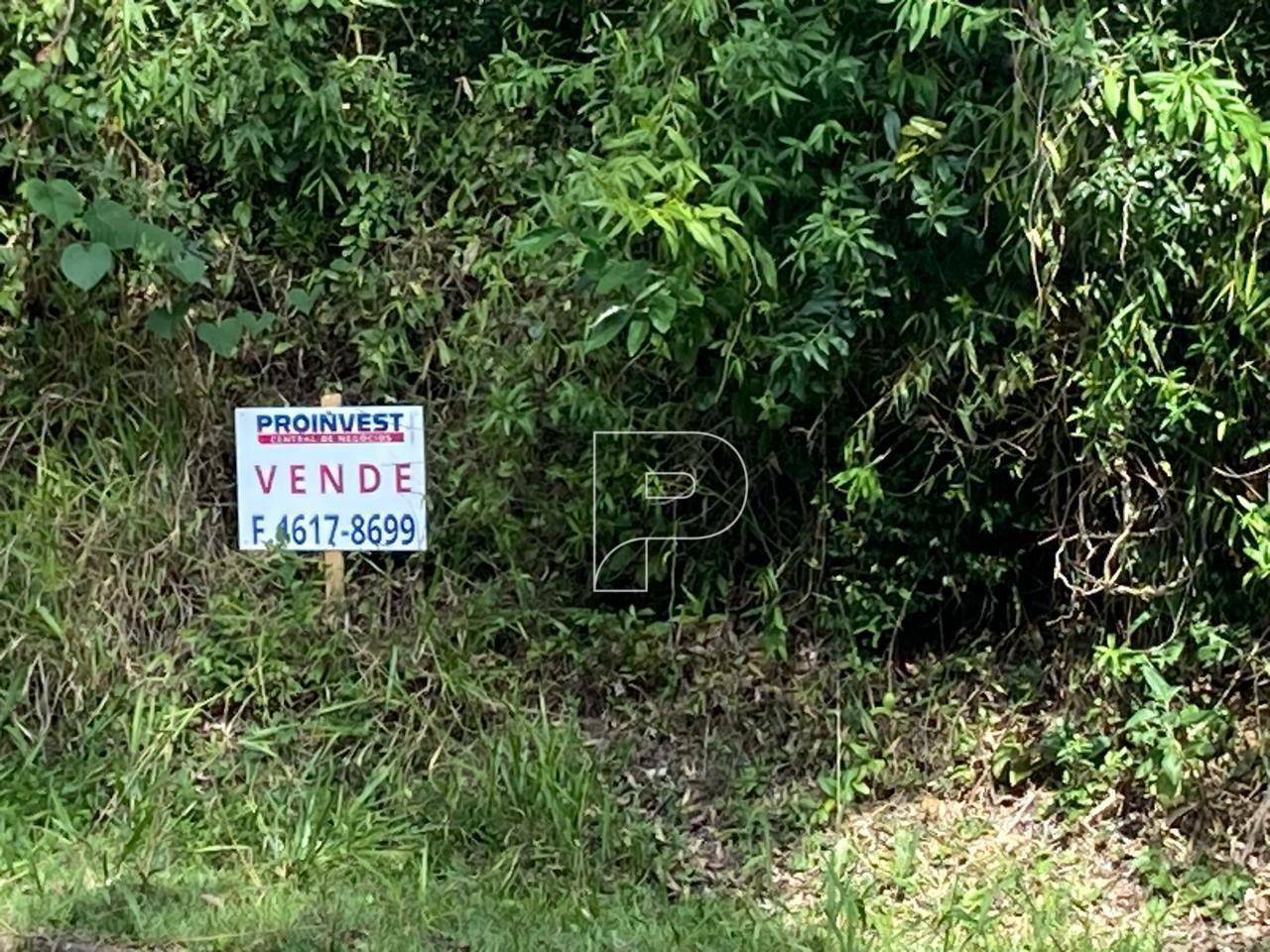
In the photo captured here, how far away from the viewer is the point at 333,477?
4.87 meters

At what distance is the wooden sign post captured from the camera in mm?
4848

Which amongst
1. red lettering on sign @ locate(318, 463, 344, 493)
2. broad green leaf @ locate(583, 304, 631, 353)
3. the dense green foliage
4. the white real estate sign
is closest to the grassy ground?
the dense green foliage

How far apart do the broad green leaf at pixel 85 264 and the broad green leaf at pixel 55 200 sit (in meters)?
0.12

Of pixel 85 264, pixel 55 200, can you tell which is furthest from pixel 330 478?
pixel 55 200

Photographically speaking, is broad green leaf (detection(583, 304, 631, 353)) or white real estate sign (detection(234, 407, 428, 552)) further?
white real estate sign (detection(234, 407, 428, 552))

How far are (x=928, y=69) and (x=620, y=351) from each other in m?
1.43

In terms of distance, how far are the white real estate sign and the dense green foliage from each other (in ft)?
0.40

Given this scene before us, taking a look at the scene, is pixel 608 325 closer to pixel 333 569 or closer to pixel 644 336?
pixel 644 336

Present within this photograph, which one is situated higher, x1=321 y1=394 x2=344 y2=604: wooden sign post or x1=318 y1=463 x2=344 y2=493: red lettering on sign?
x1=318 y1=463 x2=344 y2=493: red lettering on sign

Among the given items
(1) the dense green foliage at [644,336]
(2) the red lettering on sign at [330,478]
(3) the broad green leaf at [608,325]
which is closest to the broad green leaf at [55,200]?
(1) the dense green foliage at [644,336]

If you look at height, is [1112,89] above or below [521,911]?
above

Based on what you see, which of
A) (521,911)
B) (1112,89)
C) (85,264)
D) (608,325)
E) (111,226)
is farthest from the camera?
(111,226)

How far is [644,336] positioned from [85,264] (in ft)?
6.66

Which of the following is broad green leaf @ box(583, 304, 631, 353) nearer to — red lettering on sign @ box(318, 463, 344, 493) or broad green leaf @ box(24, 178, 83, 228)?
red lettering on sign @ box(318, 463, 344, 493)
